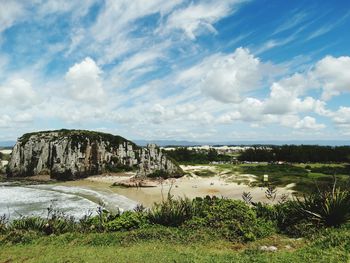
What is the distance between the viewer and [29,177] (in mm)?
57719

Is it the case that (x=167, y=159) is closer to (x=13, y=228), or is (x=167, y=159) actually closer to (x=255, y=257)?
(x=13, y=228)

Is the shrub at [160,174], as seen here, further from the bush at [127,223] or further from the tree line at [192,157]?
the bush at [127,223]

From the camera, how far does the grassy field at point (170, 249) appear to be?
9133mm

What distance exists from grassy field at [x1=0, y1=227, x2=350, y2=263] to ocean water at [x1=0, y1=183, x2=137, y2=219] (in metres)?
11.6

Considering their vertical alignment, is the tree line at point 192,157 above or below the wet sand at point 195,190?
above

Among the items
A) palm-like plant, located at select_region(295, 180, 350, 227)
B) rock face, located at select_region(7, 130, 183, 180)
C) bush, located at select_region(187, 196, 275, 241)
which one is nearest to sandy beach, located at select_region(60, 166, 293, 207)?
rock face, located at select_region(7, 130, 183, 180)

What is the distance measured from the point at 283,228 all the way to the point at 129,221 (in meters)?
6.07

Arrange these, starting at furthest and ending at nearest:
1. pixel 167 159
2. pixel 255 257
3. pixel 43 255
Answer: pixel 167 159, pixel 43 255, pixel 255 257

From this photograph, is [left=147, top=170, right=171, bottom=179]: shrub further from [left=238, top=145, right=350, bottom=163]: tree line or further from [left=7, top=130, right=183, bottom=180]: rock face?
[left=238, top=145, right=350, bottom=163]: tree line

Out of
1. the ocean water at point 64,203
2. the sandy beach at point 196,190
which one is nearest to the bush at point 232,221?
the ocean water at point 64,203

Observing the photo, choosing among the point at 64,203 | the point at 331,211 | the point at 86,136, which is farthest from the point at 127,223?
the point at 86,136

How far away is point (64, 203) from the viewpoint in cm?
3009

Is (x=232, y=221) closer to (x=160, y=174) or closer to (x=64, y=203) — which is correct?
(x=64, y=203)

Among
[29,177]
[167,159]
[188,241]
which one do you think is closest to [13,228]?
[188,241]
